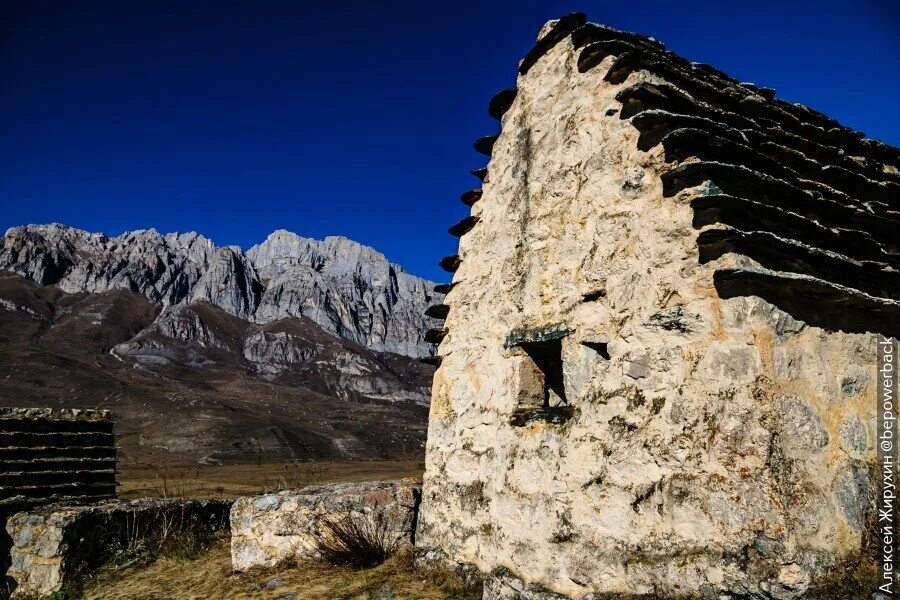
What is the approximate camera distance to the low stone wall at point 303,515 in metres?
6.12

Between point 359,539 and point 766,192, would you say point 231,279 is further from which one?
point 766,192

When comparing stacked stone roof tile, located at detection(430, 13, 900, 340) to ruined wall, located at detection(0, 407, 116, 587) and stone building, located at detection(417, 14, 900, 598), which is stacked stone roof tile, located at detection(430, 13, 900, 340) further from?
ruined wall, located at detection(0, 407, 116, 587)

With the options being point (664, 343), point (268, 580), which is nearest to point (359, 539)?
point (268, 580)

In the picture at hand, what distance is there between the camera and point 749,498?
11.2ft

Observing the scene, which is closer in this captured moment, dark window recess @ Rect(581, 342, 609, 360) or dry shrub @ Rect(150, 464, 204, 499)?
dark window recess @ Rect(581, 342, 609, 360)

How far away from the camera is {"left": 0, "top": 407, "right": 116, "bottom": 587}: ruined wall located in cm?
853

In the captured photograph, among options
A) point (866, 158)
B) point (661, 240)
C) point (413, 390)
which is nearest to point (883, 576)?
point (661, 240)

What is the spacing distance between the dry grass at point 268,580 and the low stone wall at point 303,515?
18 cm

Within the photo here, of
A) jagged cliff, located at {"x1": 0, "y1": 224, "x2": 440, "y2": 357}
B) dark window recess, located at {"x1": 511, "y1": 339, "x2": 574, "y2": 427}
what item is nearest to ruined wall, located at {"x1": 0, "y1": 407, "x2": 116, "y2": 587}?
dark window recess, located at {"x1": 511, "y1": 339, "x2": 574, "y2": 427}

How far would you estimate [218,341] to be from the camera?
115 metres

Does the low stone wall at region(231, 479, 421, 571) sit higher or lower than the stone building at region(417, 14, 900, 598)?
lower

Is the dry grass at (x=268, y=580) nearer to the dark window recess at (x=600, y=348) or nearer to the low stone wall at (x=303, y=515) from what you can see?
the low stone wall at (x=303, y=515)

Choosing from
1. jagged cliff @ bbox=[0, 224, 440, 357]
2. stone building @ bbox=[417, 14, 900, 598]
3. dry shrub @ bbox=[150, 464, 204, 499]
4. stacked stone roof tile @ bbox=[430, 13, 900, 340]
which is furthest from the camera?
jagged cliff @ bbox=[0, 224, 440, 357]

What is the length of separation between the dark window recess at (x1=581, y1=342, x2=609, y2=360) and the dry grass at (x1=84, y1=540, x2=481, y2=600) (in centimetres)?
224
